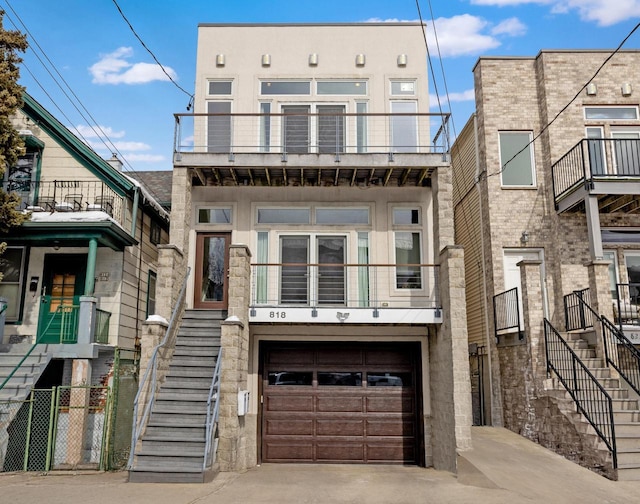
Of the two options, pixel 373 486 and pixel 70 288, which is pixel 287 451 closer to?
pixel 373 486

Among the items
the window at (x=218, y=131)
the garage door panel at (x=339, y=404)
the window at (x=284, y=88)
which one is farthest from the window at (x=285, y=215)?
the garage door panel at (x=339, y=404)

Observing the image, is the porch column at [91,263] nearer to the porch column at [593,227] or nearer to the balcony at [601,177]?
the balcony at [601,177]

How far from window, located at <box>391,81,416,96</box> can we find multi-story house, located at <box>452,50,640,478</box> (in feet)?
8.42

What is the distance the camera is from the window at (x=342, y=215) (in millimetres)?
12742

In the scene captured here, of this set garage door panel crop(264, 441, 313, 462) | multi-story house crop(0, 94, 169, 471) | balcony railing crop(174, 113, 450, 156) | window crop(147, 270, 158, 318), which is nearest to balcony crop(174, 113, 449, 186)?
balcony railing crop(174, 113, 450, 156)

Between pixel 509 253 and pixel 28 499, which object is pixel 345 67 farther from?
pixel 28 499

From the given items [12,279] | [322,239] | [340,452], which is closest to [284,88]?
[322,239]

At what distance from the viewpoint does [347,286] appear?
475 inches

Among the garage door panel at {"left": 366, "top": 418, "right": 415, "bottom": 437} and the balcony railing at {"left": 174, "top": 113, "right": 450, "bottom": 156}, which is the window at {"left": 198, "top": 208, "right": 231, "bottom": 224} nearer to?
the balcony railing at {"left": 174, "top": 113, "right": 450, "bottom": 156}

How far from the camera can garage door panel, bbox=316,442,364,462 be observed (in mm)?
11750

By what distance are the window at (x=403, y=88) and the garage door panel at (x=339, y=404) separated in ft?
23.3

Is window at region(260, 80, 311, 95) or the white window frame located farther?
the white window frame

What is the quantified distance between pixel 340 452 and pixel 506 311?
505 cm

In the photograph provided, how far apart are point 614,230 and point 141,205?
12.1 meters
